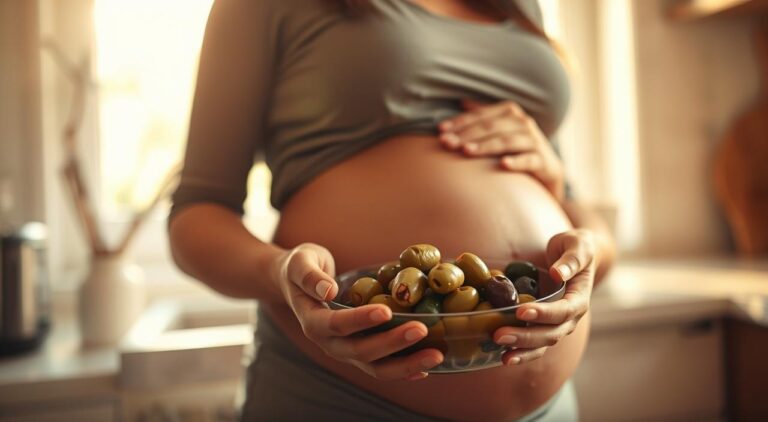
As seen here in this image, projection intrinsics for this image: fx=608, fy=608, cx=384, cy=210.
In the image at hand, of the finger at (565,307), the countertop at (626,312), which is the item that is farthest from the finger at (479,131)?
the countertop at (626,312)

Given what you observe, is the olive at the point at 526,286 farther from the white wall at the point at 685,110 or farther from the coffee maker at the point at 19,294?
the white wall at the point at 685,110

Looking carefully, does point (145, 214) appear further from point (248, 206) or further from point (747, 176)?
point (747, 176)

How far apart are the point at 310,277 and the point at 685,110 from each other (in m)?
1.80

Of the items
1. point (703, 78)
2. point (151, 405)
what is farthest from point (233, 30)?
point (703, 78)

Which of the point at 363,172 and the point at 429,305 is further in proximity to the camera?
the point at 363,172

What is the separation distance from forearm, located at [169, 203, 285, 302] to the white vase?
0.66 meters

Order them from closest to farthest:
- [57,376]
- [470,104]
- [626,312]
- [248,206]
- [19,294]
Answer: [470,104], [57,376], [19,294], [626,312], [248,206]

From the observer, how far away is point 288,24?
672 mm

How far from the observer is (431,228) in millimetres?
623

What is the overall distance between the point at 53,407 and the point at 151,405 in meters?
0.16

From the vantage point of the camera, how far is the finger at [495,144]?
0.69 metres

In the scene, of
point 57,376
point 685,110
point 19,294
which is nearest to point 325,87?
point 57,376

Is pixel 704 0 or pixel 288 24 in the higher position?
pixel 704 0

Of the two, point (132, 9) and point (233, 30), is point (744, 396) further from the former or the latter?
point (132, 9)
